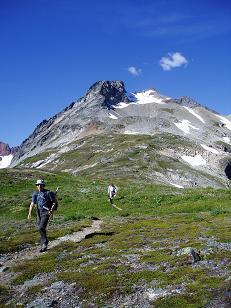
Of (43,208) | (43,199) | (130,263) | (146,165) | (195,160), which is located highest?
(195,160)

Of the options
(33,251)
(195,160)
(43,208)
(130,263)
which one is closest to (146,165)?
(195,160)

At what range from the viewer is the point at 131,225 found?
32.6 m

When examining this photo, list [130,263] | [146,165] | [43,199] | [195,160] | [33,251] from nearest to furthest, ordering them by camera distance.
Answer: [130,263], [43,199], [33,251], [146,165], [195,160]

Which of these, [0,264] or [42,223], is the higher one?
[42,223]

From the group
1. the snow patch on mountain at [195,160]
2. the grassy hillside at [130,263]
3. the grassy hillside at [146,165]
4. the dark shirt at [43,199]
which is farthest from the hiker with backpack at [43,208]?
the snow patch on mountain at [195,160]

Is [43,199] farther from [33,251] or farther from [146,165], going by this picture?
[146,165]

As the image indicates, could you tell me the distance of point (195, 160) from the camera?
186m

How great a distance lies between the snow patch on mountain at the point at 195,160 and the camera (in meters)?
181

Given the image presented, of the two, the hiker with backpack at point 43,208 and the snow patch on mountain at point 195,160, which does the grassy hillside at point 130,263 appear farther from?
the snow patch on mountain at point 195,160

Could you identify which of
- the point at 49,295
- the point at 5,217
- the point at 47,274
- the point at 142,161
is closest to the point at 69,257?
the point at 47,274

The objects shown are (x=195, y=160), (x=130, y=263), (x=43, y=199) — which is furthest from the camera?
(x=195, y=160)

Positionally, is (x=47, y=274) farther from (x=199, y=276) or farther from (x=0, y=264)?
(x=199, y=276)

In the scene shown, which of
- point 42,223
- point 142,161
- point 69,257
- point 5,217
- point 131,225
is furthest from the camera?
point 142,161

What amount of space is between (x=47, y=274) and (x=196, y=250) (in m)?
6.78
